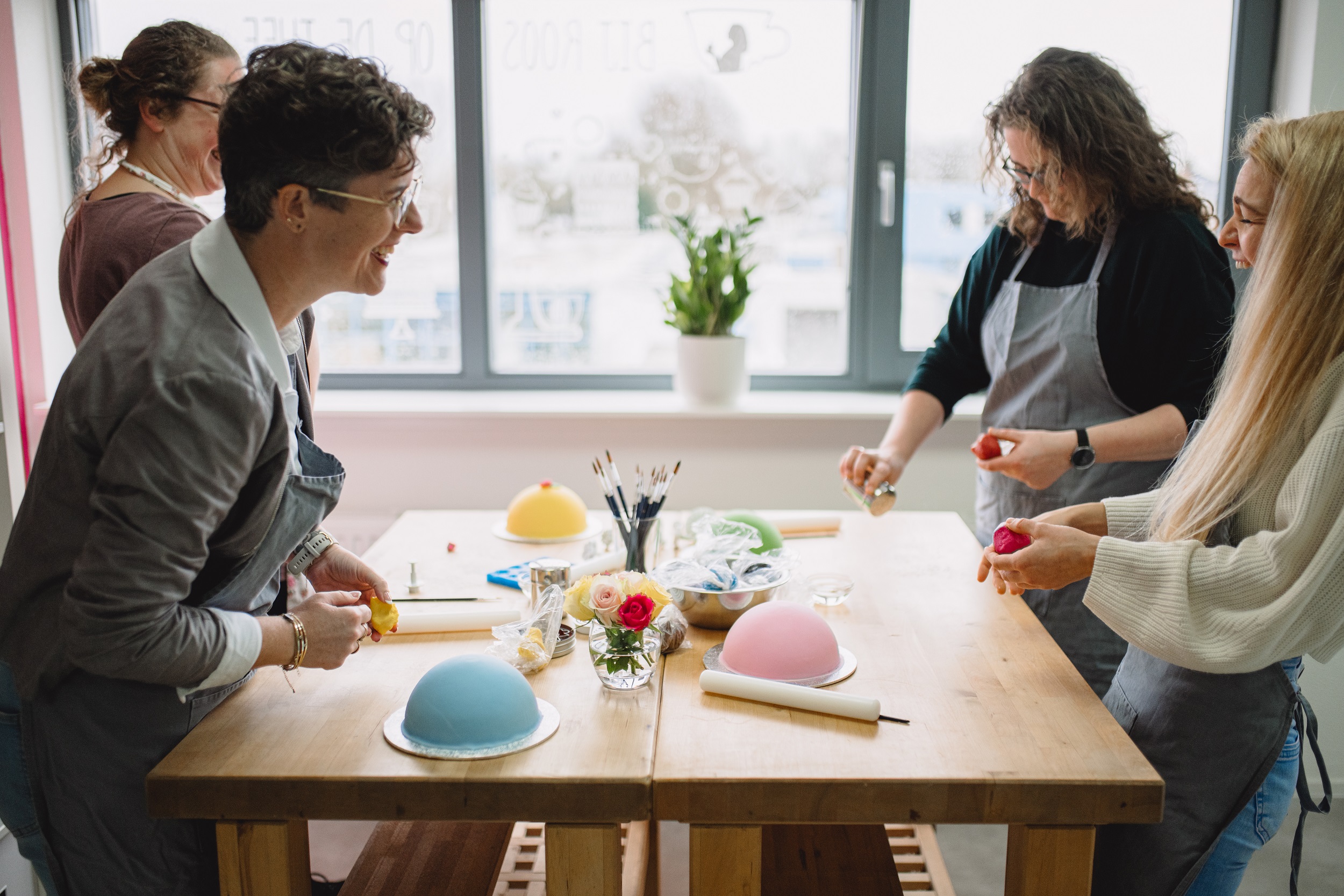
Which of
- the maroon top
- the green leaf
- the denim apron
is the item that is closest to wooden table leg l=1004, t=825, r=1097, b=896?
the denim apron

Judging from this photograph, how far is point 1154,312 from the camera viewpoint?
77.9 inches

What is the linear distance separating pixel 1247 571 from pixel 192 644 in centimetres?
126

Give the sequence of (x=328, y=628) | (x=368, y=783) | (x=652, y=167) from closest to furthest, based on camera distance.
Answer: (x=368, y=783), (x=328, y=628), (x=652, y=167)

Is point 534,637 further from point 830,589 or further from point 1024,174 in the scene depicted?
point 1024,174

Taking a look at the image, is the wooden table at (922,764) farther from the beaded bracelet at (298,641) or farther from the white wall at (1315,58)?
the white wall at (1315,58)

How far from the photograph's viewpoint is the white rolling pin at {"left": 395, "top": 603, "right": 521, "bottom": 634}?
1.70 meters

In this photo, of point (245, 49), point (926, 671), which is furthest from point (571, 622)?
point (245, 49)

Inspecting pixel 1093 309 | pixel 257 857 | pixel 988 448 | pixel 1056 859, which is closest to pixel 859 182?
pixel 1093 309

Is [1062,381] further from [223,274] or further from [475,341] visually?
[475,341]

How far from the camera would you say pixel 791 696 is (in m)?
1.41

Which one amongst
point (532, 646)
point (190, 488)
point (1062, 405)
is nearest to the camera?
point (190, 488)

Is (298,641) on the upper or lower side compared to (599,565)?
upper

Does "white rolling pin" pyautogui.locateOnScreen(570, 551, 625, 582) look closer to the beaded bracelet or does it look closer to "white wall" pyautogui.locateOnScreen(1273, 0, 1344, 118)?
the beaded bracelet

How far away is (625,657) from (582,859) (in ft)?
0.96
